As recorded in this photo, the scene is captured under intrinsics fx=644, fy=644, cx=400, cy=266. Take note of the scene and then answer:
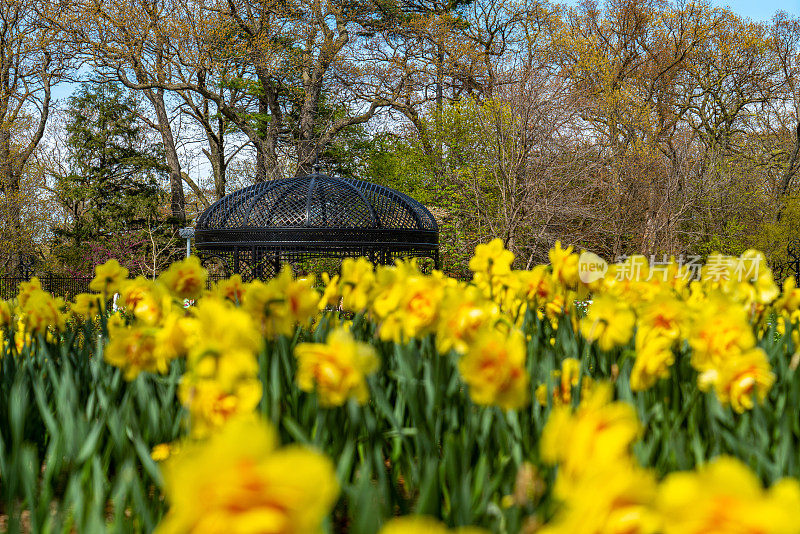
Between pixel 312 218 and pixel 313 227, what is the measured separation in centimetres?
149

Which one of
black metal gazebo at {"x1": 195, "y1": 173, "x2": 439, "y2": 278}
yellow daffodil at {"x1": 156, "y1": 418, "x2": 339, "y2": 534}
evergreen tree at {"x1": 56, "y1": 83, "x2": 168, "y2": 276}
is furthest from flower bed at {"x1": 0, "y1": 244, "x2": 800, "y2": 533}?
evergreen tree at {"x1": 56, "y1": 83, "x2": 168, "y2": 276}

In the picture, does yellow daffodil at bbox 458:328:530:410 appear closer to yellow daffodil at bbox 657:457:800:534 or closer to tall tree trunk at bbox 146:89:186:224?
yellow daffodil at bbox 657:457:800:534

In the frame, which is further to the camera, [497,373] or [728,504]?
[497,373]

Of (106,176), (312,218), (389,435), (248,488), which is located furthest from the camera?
(106,176)

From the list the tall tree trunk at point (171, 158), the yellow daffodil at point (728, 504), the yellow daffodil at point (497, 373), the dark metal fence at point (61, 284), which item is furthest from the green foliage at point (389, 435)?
the tall tree trunk at point (171, 158)

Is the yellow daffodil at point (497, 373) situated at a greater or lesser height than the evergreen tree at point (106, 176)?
lesser

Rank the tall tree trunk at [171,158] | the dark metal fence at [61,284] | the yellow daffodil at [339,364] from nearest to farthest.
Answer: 1. the yellow daffodil at [339,364]
2. the dark metal fence at [61,284]
3. the tall tree trunk at [171,158]

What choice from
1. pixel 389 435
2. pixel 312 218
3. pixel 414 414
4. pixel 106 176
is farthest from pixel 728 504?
pixel 106 176

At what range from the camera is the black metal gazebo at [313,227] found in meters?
6.39

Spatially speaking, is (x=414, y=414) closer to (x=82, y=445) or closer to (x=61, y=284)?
(x=82, y=445)

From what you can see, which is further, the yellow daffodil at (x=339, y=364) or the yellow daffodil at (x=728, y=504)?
the yellow daffodil at (x=339, y=364)

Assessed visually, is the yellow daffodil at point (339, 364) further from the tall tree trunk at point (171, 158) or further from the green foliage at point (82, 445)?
the tall tree trunk at point (171, 158)

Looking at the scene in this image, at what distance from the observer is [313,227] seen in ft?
21.0

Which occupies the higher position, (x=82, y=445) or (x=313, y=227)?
(x=313, y=227)
